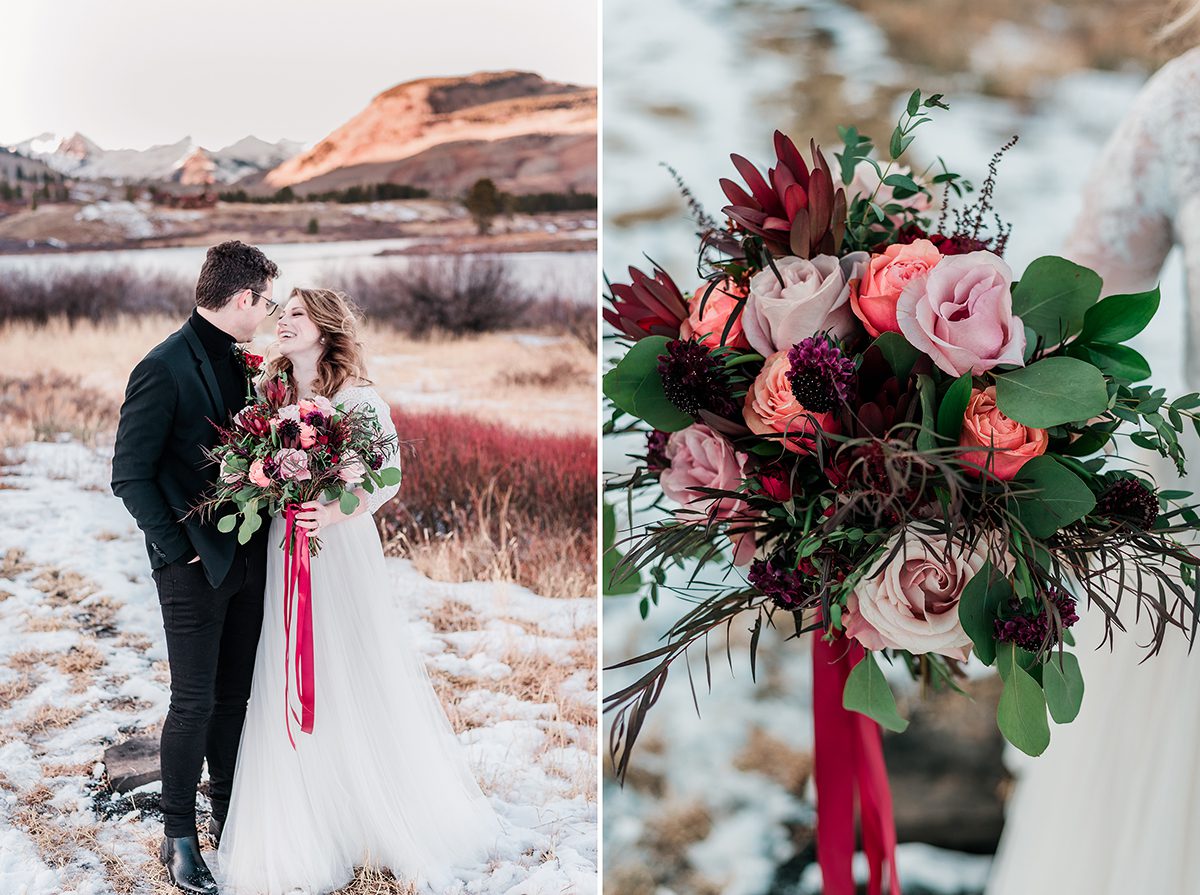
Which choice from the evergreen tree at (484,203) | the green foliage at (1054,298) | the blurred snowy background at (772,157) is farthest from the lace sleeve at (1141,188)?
the evergreen tree at (484,203)

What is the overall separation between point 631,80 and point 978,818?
1.50 metres

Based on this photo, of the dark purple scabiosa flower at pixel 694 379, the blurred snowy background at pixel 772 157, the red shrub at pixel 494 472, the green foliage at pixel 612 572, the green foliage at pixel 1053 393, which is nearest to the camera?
the green foliage at pixel 1053 393

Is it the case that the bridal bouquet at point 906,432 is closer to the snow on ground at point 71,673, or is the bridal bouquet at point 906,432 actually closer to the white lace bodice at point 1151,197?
the white lace bodice at point 1151,197

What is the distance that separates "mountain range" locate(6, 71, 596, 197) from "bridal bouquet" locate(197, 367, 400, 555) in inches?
14.6

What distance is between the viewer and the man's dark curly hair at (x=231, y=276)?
1.30 m

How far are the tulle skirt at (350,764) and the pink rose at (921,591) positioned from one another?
2.68ft

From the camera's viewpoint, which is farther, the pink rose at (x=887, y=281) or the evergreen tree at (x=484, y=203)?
the evergreen tree at (x=484, y=203)

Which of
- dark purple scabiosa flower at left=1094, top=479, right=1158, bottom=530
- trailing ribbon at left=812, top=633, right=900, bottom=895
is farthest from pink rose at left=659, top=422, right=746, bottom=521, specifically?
dark purple scabiosa flower at left=1094, top=479, right=1158, bottom=530

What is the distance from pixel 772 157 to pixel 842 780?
1.10 metres

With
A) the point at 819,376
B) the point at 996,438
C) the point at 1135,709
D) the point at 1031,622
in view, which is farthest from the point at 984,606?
the point at 1135,709

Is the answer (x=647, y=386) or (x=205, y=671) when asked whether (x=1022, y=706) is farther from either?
(x=205, y=671)

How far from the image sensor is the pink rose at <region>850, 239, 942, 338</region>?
787mm

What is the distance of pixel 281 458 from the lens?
3.86ft

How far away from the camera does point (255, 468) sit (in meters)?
1.18
